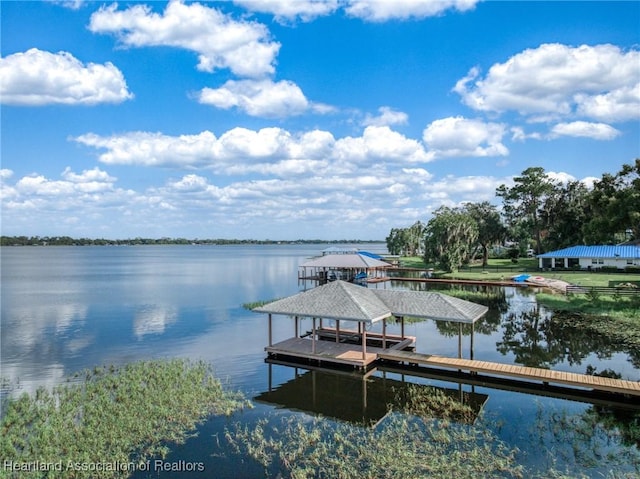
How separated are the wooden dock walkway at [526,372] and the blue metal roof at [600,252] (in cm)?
4247

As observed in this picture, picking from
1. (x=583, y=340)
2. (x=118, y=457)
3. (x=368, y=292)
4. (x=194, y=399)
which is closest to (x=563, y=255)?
(x=583, y=340)

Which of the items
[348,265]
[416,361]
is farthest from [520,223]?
[416,361]

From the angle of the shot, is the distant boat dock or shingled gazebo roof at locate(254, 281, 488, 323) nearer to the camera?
the distant boat dock

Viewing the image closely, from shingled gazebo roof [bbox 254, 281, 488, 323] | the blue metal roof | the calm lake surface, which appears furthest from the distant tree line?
shingled gazebo roof [bbox 254, 281, 488, 323]

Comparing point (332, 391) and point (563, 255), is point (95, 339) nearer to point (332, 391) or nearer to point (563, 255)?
point (332, 391)

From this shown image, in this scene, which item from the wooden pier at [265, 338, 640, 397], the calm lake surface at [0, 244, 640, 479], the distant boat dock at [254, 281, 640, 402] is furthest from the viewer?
the distant boat dock at [254, 281, 640, 402]

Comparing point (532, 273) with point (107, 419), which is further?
point (532, 273)

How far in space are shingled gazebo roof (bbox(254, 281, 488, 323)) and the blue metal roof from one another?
41.0 metres

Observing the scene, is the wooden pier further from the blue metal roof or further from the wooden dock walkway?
the blue metal roof

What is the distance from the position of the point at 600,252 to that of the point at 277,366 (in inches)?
1897

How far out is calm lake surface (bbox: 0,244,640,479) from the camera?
1154 cm

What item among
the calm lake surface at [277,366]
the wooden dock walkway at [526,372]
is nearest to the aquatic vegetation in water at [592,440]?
the calm lake surface at [277,366]

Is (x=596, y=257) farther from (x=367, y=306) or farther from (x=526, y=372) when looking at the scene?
(x=367, y=306)

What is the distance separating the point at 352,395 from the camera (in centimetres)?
1555
